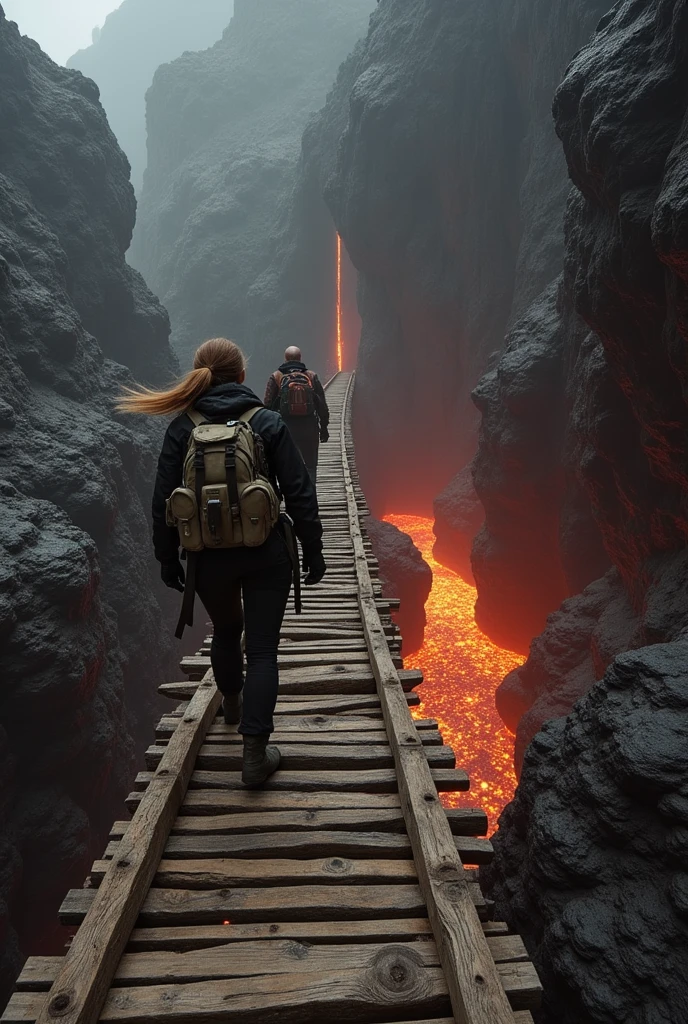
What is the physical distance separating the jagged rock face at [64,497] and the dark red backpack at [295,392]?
3312 mm

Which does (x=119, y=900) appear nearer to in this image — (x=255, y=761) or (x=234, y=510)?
(x=255, y=761)

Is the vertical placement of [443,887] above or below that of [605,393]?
below

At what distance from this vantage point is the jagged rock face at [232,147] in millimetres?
36375

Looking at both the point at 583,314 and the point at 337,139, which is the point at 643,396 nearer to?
the point at 583,314

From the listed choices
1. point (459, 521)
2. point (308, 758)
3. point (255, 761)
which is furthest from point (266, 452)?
point (459, 521)

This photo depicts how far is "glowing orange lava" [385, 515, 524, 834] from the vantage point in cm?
1308

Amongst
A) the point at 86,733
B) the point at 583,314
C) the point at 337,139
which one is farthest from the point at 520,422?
the point at 337,139

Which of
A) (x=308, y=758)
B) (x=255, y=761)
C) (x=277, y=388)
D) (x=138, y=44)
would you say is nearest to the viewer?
(x=255, y=761)

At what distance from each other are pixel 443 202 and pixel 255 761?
23.2 m

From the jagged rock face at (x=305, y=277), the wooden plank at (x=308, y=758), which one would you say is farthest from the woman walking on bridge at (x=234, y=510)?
the jagged rock face at (x=305, y=277)

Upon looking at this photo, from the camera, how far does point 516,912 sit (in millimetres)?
3725

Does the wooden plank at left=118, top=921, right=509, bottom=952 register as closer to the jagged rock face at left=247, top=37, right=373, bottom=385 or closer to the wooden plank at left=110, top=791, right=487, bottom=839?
the wooden plank at left=110, top=791, right=487, bottom=839

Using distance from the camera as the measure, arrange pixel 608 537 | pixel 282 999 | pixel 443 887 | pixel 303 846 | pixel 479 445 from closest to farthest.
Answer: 1. pixel 282 999
2. pixel 443 887
3. pixel 303 846
4. pixel 608 537
5. pixel 479 445

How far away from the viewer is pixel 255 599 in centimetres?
267
